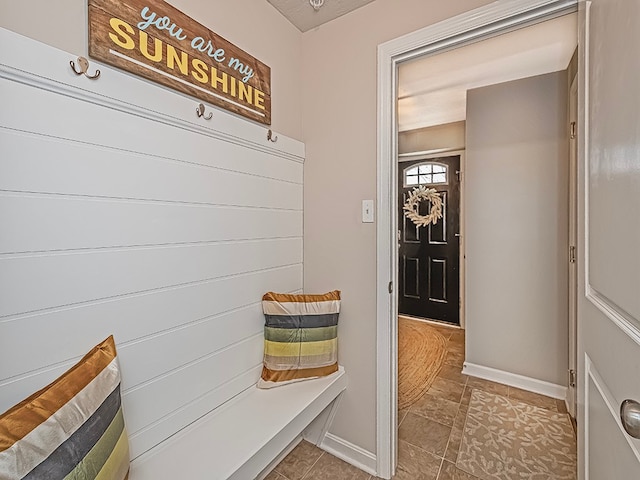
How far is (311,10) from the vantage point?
5.24 feet

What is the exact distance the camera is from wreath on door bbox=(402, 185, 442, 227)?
12.5ft

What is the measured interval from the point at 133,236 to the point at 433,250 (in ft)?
11.5

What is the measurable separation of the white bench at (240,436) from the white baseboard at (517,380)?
1.62 meters

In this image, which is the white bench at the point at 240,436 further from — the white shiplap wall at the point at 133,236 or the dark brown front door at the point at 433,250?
the dark brown front door at the point at 433,250

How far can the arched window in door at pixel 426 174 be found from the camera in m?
3.79

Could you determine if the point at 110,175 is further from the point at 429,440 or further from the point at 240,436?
the point at 429,440

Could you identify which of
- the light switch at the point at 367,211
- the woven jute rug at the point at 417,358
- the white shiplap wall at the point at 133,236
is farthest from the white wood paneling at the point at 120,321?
the woven jute rug at the point at 417,358

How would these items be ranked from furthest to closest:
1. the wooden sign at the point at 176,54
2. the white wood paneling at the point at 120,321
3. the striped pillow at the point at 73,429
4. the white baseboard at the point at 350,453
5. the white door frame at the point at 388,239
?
the white baseboard at the point at 350,453 < the white door frame at the point at 388,239 < the wooden sign at the point at 176,54 < the white wood paneling at the point at 120,321 < the striped pillow at the point at 73,429

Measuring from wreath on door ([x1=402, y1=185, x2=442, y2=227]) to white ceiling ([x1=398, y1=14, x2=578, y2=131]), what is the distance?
3.68 feet

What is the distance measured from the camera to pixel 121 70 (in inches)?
39.4

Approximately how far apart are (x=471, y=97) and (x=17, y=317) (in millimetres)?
3044

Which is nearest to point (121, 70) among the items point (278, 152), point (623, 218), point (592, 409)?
point (278, 152)

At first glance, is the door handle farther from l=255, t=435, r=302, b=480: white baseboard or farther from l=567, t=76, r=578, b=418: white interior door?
l=567, t=76, r=578, b=418: white interior door

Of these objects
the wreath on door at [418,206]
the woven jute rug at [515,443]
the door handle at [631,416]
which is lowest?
the woven jute rug at [515,443]
